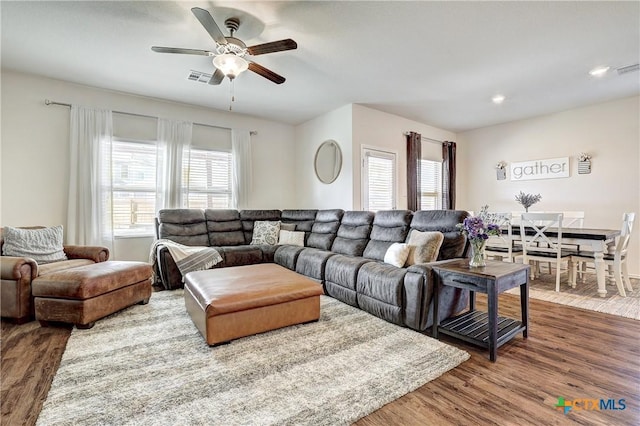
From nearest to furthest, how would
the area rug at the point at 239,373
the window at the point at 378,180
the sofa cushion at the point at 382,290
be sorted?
the area rug at the point at 239,373 → the sofa cushion at the point at 382,290 → the window at the point at 378,180

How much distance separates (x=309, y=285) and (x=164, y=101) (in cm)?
383

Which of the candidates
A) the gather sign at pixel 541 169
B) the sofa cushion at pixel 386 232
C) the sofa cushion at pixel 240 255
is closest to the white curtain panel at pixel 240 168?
the sofa cushion at pixel 240 255

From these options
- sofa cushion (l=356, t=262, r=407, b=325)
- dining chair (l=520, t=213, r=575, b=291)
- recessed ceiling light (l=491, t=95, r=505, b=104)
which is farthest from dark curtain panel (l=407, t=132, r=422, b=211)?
sofa cushion (l=356, t=262, r=407, b=325)

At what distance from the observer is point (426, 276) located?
237 centimetres

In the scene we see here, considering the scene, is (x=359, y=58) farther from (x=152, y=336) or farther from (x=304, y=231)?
(x=152, y=336)

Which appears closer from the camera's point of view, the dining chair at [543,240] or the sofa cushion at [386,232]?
the sofa cushion at [386,232]

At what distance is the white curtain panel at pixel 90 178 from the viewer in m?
3.89

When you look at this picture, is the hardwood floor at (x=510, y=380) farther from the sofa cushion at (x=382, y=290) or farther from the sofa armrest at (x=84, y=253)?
the sofa armrest at (x=84, y=253)

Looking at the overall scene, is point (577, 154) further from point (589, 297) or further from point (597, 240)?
point (589, 297)

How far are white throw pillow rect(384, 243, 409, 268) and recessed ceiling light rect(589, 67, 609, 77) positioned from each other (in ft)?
10.4

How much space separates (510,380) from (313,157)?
14.5 feet

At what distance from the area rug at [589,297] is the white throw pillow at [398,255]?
6.18ft

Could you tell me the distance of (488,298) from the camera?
6.63 ft

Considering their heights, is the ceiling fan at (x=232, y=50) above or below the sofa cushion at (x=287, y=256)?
above
